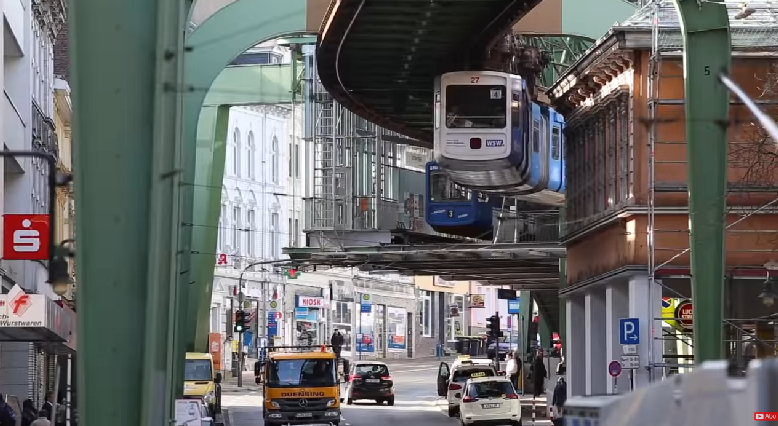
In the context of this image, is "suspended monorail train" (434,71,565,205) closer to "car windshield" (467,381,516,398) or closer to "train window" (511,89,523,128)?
"train window" (511,89,523,128)

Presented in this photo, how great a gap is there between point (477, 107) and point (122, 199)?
80.2 ft

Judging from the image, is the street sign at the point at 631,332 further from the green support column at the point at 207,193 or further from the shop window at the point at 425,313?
the shop window at the point at 425,313

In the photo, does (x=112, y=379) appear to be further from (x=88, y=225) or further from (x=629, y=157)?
(x=629, y=157)

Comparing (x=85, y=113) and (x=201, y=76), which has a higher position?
(x=201, y=76)

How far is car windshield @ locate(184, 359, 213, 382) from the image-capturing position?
47.9m

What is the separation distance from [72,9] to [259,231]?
8679cm

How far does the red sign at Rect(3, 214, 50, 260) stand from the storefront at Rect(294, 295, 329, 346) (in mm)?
70127

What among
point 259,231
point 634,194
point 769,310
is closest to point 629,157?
point 634,194

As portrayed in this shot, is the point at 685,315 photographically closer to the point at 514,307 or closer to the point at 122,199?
the point at 122,199

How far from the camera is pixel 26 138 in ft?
135

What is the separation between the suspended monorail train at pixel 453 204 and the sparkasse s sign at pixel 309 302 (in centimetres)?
4736

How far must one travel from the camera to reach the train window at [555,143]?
46.2m

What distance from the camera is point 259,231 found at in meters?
104

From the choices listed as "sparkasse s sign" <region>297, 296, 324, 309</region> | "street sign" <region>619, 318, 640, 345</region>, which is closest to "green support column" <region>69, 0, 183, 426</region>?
"street sign" <region>619, 318, 640, 345</region>
